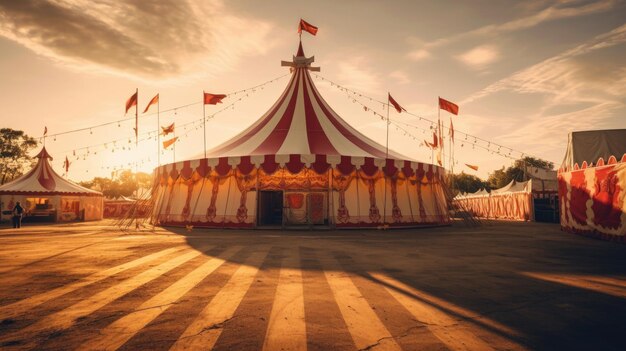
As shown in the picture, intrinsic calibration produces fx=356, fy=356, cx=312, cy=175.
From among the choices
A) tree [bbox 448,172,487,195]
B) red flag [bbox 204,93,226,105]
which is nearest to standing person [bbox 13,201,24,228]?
red flag [bbox 204,93,226,105]

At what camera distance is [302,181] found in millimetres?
16141

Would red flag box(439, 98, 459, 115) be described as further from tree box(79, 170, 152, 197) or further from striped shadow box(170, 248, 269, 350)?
tree box(79, 170, 152, 197)

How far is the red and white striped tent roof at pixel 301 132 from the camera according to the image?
51.4 ft

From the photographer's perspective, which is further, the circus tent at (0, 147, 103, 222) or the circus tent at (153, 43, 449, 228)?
the circus tent at (0, 147, 103, 222)

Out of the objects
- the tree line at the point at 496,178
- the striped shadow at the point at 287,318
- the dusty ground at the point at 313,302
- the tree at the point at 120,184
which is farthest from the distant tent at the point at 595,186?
the tree at the point at 120,184

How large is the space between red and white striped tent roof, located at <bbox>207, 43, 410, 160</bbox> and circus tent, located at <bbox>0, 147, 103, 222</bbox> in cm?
1534

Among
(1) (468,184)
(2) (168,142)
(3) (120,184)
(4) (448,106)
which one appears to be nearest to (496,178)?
(1) (468,184)

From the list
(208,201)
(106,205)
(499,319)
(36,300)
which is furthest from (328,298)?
(106,205)

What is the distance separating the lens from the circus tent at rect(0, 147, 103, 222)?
78.9ft

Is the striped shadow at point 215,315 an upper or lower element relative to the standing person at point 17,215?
lower

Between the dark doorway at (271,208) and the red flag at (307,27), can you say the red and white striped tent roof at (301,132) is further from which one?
the dark doorway at (271,208)

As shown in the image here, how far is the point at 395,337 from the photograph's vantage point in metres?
2.81

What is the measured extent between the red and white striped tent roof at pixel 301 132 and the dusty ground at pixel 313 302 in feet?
29.5

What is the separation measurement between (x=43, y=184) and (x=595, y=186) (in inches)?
1217
